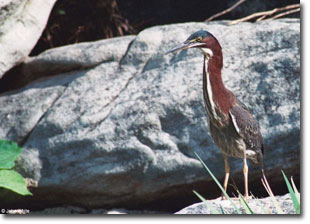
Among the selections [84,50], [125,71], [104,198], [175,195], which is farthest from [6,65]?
[175,195]

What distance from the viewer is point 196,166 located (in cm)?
234

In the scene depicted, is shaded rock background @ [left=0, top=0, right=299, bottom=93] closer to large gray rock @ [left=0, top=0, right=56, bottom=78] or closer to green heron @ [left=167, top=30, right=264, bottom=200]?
large gray rock @ [left=0, top=0, right=56, bottom=78]

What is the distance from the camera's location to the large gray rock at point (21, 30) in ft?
Result: 8.11

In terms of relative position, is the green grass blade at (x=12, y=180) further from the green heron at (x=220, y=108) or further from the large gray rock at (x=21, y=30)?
the green heron at (x=220, y=108)

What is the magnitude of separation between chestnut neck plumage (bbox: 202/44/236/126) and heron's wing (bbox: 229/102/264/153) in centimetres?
3

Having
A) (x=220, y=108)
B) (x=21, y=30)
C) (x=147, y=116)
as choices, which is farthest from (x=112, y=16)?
(x=220, y=108)

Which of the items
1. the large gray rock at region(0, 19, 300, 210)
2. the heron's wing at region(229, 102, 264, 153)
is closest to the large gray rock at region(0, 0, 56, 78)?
the large gray rock at region(0, 19, 300, 210)

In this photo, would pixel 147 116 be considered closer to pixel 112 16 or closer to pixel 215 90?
pixel 215 90

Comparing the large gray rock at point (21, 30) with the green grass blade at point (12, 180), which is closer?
the green grass blade at point (12, 180)

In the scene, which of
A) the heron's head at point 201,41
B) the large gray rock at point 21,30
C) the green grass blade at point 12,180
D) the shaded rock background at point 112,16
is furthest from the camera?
Result: the shaded rock background at point 112,16

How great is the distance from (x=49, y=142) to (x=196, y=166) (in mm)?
595

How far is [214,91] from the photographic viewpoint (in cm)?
197

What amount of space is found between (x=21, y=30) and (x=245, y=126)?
3.42 feet

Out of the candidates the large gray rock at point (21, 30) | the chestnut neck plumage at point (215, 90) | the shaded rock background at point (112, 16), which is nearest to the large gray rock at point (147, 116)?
the large gray rock at point (21, 30)
